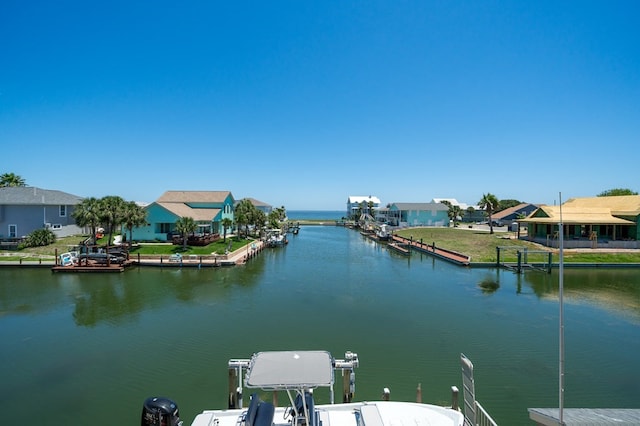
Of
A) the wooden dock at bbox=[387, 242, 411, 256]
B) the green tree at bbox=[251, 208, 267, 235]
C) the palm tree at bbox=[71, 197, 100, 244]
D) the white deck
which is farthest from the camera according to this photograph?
the green tree at bbox=[251, 208, 267, 235]

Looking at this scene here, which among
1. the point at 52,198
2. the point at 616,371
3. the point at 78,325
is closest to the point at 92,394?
the point at 78,325

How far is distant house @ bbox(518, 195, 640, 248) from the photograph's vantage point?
135ft

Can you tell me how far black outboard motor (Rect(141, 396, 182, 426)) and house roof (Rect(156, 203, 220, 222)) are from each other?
38.1m

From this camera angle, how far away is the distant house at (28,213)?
131ft

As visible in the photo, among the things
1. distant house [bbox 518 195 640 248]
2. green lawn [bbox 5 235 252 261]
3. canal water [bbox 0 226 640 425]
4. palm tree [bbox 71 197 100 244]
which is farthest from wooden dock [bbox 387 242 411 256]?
palm tree [bbox 71 197 100 244]

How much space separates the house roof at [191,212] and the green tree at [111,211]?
7.14 metres

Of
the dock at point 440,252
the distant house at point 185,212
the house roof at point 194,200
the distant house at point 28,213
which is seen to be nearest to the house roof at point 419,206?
the dock at point 440,252

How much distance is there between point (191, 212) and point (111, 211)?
41.6 ft

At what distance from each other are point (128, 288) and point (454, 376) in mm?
22765

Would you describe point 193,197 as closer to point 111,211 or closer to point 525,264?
point 111,211

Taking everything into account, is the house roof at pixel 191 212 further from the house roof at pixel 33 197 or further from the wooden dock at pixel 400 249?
the wooden dock at pixel 400 249

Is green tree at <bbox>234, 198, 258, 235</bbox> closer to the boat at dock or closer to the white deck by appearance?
the boat at dock

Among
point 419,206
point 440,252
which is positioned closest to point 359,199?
point 419,206

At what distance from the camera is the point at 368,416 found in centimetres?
794
